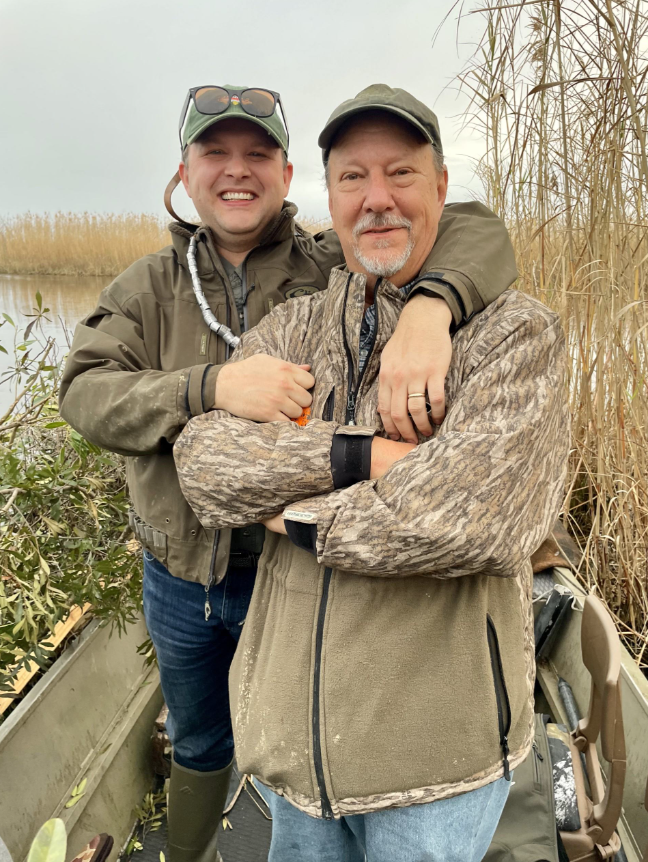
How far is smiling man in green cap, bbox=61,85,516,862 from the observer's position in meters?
1.15

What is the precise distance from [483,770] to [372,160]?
112 centimetres

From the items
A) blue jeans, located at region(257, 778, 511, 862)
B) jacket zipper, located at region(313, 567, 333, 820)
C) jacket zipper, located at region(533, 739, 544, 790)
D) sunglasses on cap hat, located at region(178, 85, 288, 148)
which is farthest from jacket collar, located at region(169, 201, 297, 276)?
jacket zipper, located at region(533, 739, 544, 790)

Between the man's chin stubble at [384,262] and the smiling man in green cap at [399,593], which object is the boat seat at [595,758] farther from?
the man's chin stubble at [384,262]

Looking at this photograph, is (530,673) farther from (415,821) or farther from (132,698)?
(132,698)

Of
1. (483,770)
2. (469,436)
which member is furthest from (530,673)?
(469,436)

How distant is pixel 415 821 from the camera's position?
39.0 inches

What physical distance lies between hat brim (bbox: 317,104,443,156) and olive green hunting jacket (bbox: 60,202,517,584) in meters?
0.20

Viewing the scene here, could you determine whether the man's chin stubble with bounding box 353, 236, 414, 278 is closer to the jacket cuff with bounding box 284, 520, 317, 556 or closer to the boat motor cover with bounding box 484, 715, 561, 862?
the jacket cuff with bounding box 284, 520, 317, 556

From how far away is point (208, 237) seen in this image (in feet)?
4.79

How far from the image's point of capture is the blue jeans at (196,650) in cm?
143

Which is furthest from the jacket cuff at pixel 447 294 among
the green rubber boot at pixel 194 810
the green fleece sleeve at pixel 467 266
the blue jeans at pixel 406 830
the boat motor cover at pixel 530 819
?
the green rubber boot at pixel 194 810

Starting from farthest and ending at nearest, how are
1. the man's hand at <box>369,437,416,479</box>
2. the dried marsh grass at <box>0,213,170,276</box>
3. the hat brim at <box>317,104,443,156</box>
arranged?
the dried marsh grass at <box>0,213,170,276</box>
the hat brim at <box>317,104,443,156</box>
the man's hand at <box>369,437,416,479</box>

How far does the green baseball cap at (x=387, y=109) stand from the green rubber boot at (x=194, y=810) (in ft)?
5.47

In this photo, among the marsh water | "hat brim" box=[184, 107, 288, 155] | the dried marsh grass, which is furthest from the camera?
the dried marsh grass
